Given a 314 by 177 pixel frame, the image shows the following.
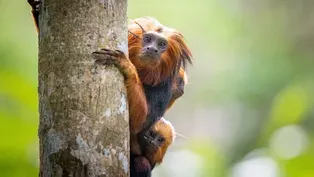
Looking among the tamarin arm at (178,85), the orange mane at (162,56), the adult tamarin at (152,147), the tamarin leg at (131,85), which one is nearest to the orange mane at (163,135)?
the adult tamarin at (152,147)

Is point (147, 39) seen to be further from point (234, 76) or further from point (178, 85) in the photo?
point (234, 76)

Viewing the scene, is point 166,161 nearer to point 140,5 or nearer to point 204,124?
point 140,5

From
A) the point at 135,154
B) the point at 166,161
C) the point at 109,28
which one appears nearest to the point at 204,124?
the point at 166,161

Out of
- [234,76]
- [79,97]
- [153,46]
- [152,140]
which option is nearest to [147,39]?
[153,46]

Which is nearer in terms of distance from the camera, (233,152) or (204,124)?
(233,152)

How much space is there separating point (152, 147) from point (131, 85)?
31.1 inches

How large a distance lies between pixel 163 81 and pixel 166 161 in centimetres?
186

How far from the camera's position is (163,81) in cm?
370

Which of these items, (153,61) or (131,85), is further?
(153,61)

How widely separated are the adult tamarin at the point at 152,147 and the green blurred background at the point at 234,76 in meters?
0.51

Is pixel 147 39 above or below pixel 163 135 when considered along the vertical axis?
above

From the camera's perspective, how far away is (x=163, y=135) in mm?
4113

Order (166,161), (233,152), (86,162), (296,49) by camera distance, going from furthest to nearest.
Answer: (296,49)
(233,152)
(166,161)
(86,162)

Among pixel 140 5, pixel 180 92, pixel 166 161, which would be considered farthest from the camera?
pixel 140 5
